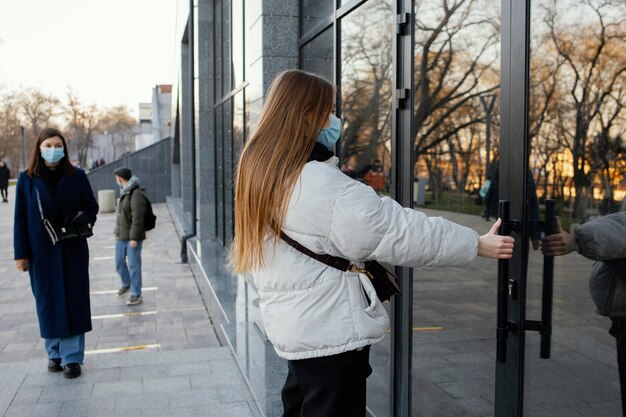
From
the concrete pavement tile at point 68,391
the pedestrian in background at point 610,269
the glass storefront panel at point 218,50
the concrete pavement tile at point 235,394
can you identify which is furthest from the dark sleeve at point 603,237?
the glass storefront panel at point 218,50

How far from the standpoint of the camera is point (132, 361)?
5.66m

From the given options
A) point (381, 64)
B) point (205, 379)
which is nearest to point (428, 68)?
point (381, 64)

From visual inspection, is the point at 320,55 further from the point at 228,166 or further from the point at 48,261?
the point at 228,166

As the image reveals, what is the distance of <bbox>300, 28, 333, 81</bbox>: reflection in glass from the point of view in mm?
5062

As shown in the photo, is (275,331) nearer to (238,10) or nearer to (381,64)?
(381,64)

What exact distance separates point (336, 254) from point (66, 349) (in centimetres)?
389

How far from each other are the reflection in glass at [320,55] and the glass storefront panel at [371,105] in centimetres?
33

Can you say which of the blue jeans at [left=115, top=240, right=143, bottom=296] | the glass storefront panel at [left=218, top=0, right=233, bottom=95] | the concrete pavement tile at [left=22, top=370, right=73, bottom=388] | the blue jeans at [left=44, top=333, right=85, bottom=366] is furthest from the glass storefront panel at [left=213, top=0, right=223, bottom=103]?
the concrete pavement tile at [left=22, top=370, right=73, bottom=388]

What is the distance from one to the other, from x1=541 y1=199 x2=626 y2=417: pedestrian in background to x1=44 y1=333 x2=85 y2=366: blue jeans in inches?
175

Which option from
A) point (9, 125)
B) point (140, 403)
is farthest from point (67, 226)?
point (9, 125)

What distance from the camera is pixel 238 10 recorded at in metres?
8.72

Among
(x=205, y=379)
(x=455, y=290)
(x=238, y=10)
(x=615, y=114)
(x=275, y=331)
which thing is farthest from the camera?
(x=238, y=10)

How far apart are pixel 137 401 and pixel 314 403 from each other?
9.10ft

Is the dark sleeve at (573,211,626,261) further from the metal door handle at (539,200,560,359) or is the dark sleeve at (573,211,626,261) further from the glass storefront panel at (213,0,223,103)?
the glass storefront panel at (213,0,223,103)
